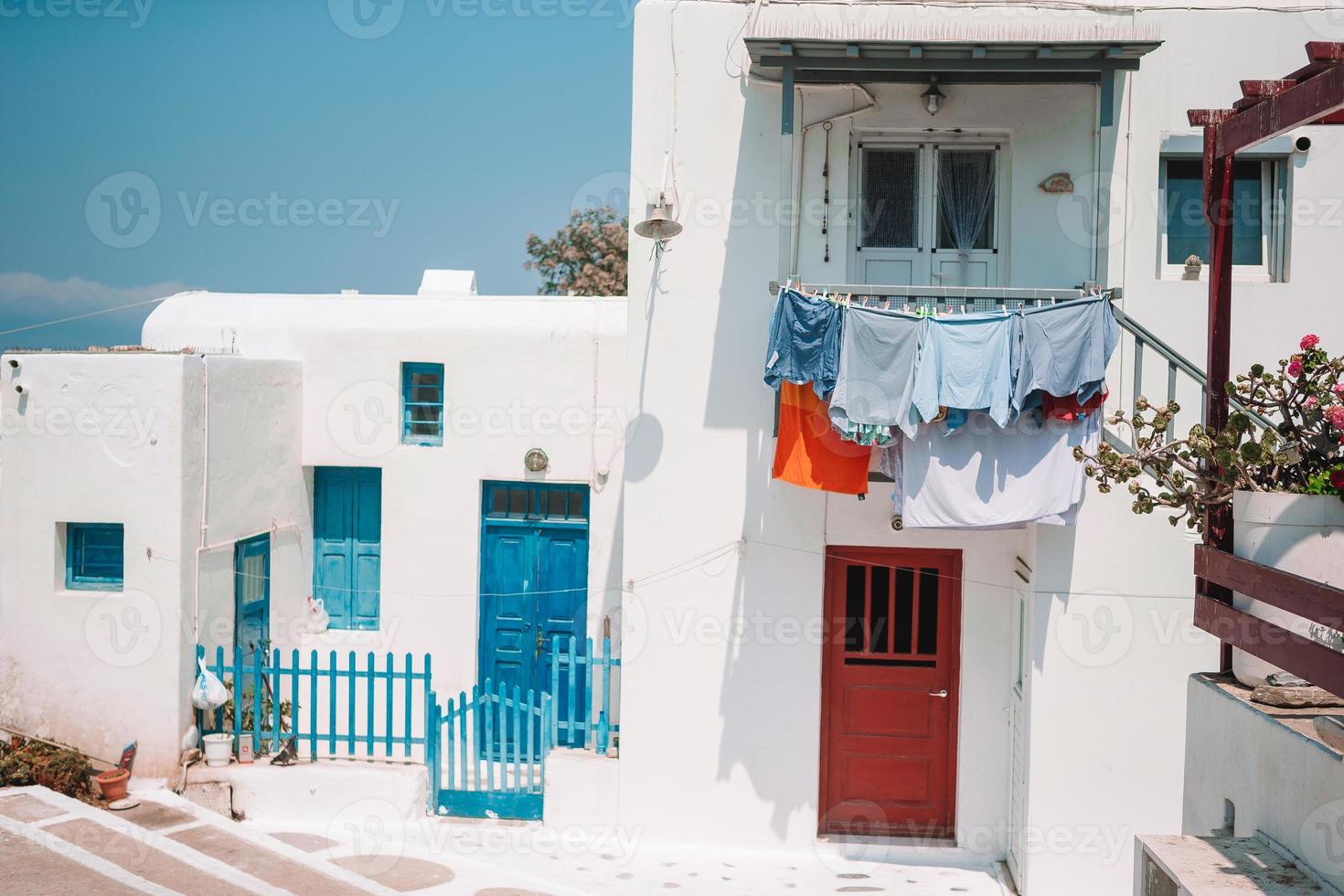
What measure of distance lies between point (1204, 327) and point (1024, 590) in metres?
2.29

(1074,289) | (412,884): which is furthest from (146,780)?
(1074,289)

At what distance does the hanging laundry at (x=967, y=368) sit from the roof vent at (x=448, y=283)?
6.84 metres

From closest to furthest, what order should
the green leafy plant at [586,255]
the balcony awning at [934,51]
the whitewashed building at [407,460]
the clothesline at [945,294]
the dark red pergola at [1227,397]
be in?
the dark red pergola at [1227,397] < the balcony awning at [934,51] < the clothesline at [945,294] < the whitewashed building at [407,460] < the green leafy plant at [586,255]

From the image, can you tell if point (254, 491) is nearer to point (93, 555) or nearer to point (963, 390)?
point (93, 555)

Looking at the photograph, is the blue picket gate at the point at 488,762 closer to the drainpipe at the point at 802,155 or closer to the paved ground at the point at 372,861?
the paved ground at the point at 372,861

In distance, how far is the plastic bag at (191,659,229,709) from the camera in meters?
8.72

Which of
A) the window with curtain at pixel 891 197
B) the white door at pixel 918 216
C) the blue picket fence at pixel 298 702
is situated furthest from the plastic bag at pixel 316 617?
the window with curtain at pixel 891 197

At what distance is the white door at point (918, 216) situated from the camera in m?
8.37

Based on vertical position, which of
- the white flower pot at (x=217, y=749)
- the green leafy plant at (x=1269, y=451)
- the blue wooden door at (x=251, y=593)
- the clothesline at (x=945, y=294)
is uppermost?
the clothesline at (x=945, y=294)

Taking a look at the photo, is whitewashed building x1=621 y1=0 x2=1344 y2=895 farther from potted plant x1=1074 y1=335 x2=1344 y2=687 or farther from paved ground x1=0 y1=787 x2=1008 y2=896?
potted plant x1=1074 y1=335 x2=1344 y2=687

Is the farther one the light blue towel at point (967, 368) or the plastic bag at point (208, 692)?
the plastic bag at point (208, 692)

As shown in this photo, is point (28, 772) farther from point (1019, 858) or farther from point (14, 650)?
point (1019, 858)

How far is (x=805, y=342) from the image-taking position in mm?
7457

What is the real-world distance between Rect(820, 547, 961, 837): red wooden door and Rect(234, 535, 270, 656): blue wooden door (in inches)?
203
